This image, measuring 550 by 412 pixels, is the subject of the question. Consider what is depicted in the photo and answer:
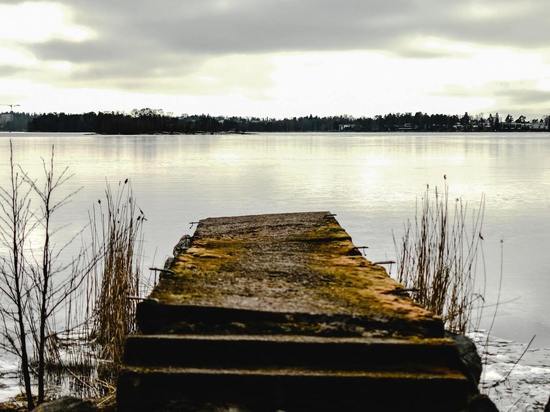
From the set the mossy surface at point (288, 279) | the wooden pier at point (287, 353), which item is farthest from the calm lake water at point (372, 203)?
the wooden pier at point (287, 353)

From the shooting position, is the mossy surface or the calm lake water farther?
the calm lake water

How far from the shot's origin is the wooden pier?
9.11ft

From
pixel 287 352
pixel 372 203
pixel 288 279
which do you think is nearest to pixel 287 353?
pixel 287 352

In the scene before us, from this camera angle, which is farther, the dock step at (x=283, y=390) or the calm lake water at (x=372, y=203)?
the calm lake water at (x=372, y=203)

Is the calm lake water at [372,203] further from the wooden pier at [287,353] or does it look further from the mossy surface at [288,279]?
the wooden pier at [287,353]

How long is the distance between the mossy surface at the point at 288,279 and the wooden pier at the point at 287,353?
1 centimetres

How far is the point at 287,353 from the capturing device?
2.89 metres

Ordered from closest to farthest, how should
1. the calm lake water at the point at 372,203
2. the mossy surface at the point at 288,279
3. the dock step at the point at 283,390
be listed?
the dock step at the point at 283,390
the mossy surface at the point at 288,279
the calm lake water at the point at 372,203

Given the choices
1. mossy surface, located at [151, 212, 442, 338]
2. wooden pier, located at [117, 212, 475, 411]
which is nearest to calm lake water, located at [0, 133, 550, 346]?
mossy surface, located at [151, 212, 442, 338]

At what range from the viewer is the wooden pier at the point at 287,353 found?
2775 millimetres

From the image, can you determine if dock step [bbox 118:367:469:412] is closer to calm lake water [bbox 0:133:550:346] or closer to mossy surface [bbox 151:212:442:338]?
mossy surface [bbox 151:212:442:338]

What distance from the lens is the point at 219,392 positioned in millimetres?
2789

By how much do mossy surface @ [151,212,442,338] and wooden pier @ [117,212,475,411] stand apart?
0.04ft

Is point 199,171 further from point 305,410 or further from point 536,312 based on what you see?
point 305,410
